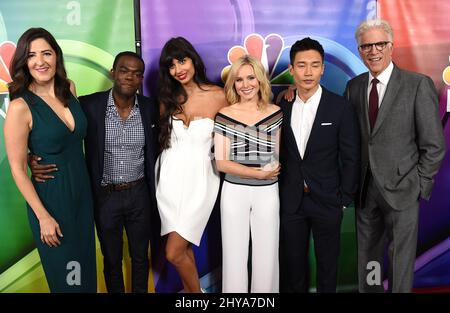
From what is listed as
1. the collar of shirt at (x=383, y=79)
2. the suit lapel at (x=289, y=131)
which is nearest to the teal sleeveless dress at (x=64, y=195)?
the suit lapel at (x=289, y=131)

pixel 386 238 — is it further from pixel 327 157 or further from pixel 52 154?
pixel 52 154

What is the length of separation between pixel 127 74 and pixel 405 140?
170 cm

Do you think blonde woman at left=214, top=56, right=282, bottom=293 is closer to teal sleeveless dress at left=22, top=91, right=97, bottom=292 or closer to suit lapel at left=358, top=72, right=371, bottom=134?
suit lapel at left=358, top=72, right=371, bottom=134

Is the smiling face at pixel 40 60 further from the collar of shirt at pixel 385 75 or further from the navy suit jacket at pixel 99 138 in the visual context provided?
the collar of shirt at pixel 385 75

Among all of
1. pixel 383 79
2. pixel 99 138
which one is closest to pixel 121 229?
pixel 99 138

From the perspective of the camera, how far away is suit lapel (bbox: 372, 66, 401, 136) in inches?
105

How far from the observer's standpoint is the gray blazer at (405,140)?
262 centimetres

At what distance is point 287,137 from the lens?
2699 mm

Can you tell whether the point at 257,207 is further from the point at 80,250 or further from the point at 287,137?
the point at 80,250

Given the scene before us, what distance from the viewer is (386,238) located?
9.72 feet

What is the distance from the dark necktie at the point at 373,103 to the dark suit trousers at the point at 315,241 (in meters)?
0.58

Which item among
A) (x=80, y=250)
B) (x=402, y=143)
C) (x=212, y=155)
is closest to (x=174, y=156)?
(x=212, y=155)

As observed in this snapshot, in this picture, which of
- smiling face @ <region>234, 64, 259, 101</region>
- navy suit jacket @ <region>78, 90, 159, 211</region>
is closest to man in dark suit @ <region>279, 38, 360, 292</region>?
smiling face @ <region>234, 64, 259, 101</region>

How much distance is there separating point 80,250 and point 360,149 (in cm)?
177
